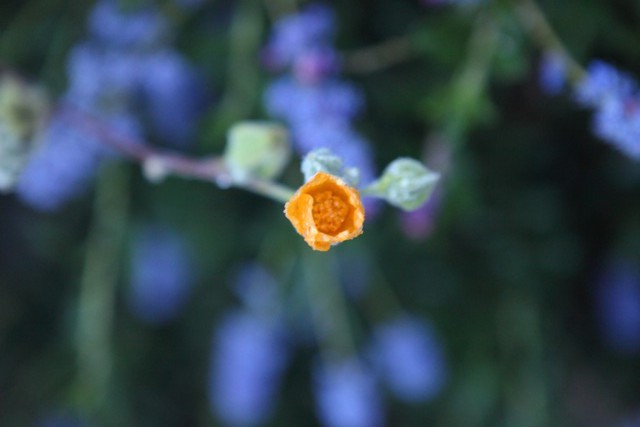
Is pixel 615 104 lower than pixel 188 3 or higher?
lower

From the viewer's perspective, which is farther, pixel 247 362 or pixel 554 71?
pixel 247 362

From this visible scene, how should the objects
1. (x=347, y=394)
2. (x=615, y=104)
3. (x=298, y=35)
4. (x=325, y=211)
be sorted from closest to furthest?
(x=325, y=211) < (x=615, y=104) < (x=298, y=35) < (x=347, y=394)

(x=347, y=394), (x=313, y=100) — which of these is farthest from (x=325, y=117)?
(x=347, y=394)

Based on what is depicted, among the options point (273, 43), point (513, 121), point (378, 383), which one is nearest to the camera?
point (273, 43)

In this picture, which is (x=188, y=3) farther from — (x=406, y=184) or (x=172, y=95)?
(x=406, y=184)

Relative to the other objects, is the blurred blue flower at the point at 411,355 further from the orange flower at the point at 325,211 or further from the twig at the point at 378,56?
the orange flower at the point at 325,211

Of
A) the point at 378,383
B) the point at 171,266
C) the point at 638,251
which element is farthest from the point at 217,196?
the point at 638,251

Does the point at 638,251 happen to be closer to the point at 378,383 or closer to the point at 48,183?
the point at 378,383

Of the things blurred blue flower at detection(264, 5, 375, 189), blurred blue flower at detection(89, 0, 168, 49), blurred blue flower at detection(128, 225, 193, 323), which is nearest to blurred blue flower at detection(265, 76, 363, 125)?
blurred blue flower at detection(264, 5, 375, 189)
